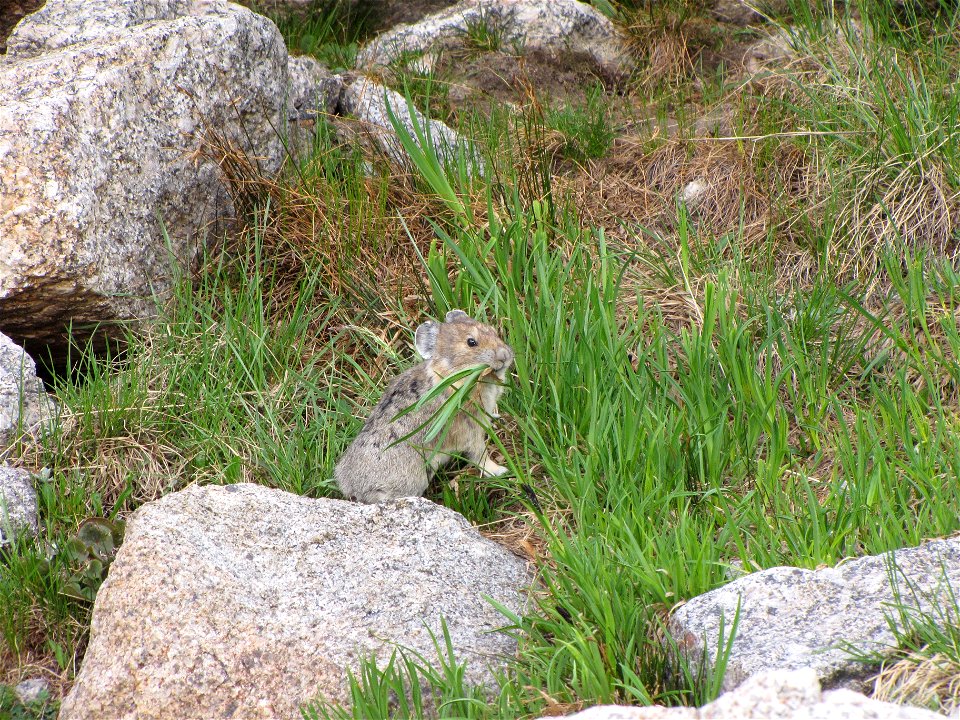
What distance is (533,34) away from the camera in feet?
28.5

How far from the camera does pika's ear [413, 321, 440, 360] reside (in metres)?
5.25

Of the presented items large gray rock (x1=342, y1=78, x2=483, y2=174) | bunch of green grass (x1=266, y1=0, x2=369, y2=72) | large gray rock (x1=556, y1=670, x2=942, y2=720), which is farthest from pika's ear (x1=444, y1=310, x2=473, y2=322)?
bunch of green grass (x1=266, y1=0, x2=369, y2=72)

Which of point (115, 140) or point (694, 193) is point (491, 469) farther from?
point (115, 140)

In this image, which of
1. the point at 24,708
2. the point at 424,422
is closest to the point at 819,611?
the point at 424,422

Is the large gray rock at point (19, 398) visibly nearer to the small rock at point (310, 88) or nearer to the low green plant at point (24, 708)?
the low green plant at point (24, 708)

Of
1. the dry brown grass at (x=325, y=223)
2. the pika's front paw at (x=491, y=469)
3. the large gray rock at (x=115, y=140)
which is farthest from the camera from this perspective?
the dry brown grass at (x=325, y=223)

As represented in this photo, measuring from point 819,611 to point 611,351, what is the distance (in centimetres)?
198

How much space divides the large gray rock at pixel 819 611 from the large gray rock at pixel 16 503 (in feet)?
10.2

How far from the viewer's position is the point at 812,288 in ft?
19.7

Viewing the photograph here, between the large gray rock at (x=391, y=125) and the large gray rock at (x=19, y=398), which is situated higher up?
the large gray rock at (x=391, y=125)

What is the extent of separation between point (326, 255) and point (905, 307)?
11.0ft

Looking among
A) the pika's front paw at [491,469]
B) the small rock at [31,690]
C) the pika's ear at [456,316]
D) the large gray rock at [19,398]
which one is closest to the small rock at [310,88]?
the pika's ear at [456,316]

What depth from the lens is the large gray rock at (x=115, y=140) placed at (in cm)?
562

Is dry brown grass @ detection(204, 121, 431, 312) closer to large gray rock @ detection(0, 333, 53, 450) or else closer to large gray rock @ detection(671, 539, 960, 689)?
large gray rock @ detection(0, 333, 53, 450)
